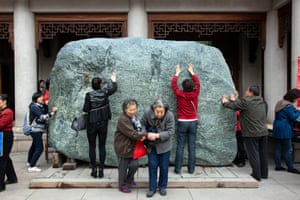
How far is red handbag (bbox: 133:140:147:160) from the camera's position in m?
5.32

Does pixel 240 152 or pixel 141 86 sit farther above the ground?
pixel 141 86

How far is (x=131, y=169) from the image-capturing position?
5.42 m

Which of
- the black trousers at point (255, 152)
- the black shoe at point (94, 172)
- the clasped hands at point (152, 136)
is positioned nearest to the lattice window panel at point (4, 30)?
the black shoe at point (94, 172)


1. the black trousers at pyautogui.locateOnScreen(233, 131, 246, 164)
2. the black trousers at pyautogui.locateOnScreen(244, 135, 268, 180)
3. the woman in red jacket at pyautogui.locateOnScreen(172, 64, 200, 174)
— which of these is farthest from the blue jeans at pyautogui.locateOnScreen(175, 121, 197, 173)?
the black trousers at pyautogui.locateOnScreen(233, 131, 246, 164)

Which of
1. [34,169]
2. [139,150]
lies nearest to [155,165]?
[139,150]

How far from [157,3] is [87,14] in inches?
76.6

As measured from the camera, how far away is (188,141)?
242 inches

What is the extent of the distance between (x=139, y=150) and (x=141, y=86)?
5.10 feet

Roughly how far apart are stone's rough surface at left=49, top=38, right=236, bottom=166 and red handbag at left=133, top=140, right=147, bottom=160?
4.14 ft

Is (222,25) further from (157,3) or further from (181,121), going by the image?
(181,121)

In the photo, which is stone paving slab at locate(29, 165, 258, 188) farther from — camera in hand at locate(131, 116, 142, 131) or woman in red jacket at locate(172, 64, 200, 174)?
camera in hand at locate(131, 116, 142, 131)

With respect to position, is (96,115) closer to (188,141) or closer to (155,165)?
(155,165)

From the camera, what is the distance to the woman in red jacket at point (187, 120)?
607 centimetres

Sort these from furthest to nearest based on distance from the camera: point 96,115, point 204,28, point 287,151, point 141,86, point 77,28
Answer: point 204,28
point 77,28
point 287,151
point 141,86
point 96,115
